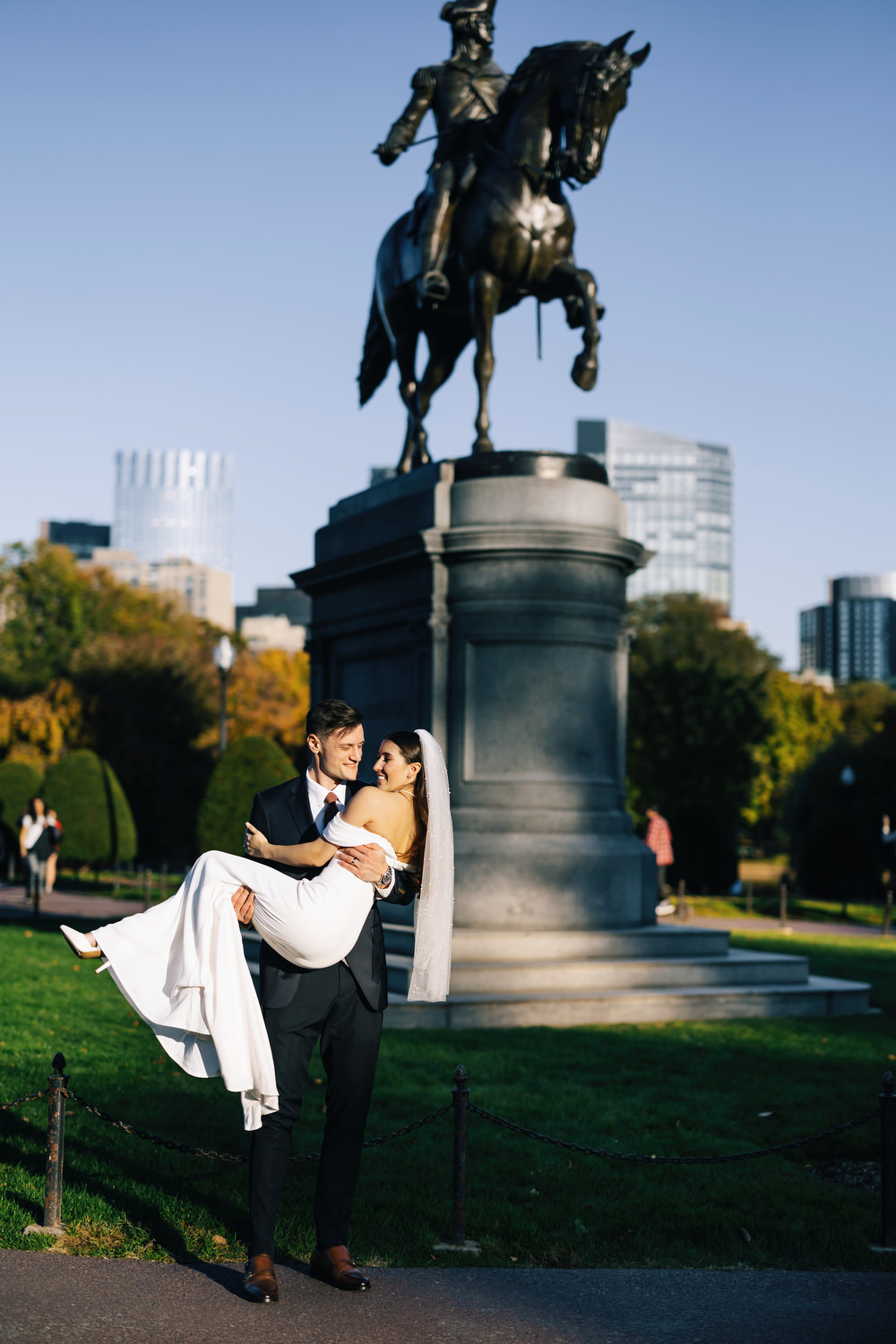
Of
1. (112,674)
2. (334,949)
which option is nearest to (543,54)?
(334,949)

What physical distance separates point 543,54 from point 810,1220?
11578 mm

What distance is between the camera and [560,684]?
1354 cm

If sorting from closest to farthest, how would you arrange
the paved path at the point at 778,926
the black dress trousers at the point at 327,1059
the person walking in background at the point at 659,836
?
the black dress trousers at the point at 327,1059
the person walking in background at the point at 659,836
the paved path at the point at 778,926

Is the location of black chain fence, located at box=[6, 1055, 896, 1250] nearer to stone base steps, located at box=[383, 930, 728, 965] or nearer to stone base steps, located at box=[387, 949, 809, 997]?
stone base steps, located at box=[387, 949, 809, 997]

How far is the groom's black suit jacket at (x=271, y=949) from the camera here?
530 cm

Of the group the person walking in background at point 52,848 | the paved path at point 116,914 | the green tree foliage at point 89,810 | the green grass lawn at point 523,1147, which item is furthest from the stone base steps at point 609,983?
the green tree foliage at point 89,810

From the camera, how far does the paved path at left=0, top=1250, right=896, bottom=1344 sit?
4906 millimetres

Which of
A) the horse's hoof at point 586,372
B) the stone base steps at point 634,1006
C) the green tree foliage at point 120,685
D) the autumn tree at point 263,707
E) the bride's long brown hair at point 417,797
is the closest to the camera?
the bride's long brown hair at point 417,797

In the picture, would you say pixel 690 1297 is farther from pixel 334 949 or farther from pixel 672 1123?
pixel 672 1123

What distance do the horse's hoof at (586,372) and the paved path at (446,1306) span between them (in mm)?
10849

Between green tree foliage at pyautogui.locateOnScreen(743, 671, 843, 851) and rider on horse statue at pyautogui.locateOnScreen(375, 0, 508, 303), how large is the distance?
48.8m

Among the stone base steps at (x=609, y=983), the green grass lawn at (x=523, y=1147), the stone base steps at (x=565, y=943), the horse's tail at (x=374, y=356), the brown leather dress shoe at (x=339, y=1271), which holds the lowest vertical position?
the green grass lawn at (x=523, y=1147)

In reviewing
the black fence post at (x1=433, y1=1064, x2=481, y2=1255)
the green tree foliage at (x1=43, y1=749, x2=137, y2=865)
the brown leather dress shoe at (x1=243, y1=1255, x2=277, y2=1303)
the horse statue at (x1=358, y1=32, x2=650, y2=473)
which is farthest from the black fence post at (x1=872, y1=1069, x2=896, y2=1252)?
the green tree foliage at (x1=43, y1=749, x2=137, y2=865)

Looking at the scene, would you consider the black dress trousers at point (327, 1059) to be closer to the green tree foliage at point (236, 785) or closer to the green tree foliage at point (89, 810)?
the green tree foliage at point (236, 785)
